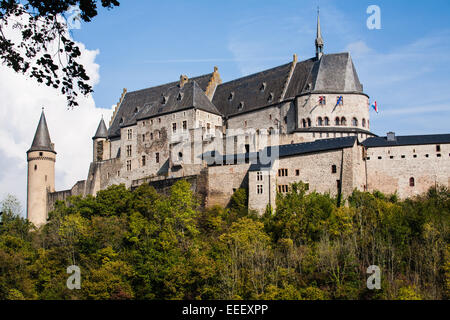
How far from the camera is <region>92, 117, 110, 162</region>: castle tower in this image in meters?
66.8

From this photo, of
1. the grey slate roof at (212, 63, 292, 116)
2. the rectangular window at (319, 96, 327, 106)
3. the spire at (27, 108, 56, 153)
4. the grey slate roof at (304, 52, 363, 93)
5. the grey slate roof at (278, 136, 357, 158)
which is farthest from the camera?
the spire at (27, 108, 56, 153)

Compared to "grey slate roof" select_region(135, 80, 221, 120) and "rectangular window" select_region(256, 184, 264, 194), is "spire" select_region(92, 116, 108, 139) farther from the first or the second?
"rectangular window" select_region(256, 184, 264, 194)

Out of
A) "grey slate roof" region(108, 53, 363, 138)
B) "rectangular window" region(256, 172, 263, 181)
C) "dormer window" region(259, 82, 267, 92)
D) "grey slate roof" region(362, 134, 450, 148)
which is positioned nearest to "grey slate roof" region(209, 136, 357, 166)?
"rectangular window" region(256, 172, 263, 181)

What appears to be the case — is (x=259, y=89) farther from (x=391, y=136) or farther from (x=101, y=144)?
(x=391, y=136)

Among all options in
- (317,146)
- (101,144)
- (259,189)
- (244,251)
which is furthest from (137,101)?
(244,251)

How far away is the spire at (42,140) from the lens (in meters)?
65.8

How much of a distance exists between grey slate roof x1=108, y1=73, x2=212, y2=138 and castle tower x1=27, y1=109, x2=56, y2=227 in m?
6.88

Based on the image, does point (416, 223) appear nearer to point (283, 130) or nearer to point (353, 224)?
point (353, 224)

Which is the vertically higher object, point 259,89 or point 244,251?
point 259,89

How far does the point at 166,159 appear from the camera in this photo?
58312 mm

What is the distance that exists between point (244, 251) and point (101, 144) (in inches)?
1313

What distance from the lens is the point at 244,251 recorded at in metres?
38.4

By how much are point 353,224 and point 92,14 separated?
32225 millimetres

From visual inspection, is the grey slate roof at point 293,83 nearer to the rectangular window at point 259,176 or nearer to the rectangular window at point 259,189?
the rectangular window at point 259,176
